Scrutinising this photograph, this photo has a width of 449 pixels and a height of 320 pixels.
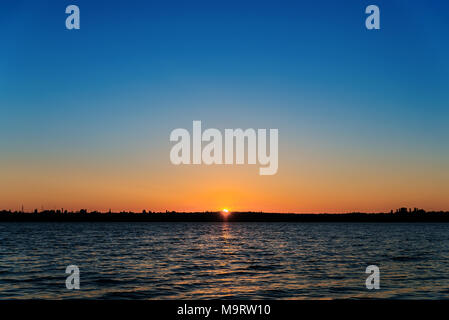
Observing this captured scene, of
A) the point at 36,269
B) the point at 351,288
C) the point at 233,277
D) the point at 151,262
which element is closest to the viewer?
the point at 351,288

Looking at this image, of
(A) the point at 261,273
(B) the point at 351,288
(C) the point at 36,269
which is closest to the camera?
(B) the point at 351,288

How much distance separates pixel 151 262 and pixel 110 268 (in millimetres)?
6389

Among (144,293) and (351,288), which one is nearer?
(144,293)

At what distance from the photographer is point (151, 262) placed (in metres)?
47.0
